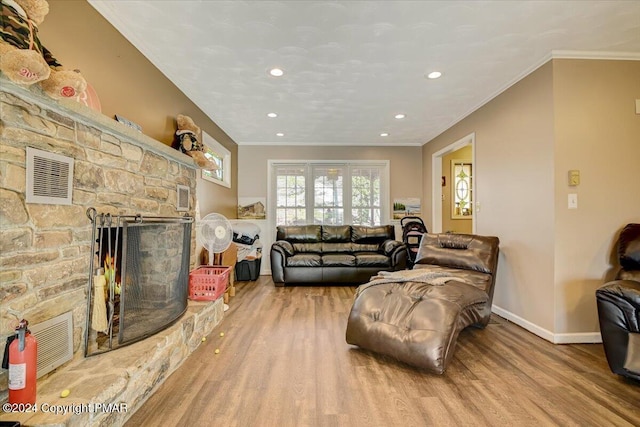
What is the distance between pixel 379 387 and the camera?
6.00 ft

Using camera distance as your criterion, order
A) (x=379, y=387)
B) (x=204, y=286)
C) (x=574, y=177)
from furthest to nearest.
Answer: (x=204, y=286) < (x=574, y=177) < (x=379, y=387)

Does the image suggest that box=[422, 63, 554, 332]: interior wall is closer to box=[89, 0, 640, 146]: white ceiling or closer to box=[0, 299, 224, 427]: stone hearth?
box=[89, 0, 640, 146]: white ceiling

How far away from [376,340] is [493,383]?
79 cm

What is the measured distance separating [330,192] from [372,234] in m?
1.25

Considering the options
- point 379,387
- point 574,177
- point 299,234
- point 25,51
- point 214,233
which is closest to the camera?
point 25,51

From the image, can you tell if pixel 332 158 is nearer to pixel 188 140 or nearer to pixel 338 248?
pixel 338 248

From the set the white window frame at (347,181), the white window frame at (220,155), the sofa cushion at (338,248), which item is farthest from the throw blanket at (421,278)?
the white window frame at (347,181)

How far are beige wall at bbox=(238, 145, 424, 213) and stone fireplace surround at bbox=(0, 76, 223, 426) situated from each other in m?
3.52

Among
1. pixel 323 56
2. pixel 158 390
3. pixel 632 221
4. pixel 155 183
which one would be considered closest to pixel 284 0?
pixel 323 56

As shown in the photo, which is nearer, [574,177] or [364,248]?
[574,177]

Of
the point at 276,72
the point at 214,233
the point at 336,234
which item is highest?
the point at 276,72

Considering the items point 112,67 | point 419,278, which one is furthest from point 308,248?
point 112,67

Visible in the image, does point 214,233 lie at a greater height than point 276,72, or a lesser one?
lesser

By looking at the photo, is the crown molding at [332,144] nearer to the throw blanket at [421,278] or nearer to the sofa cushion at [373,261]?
the sofa cushion at [373,261]
